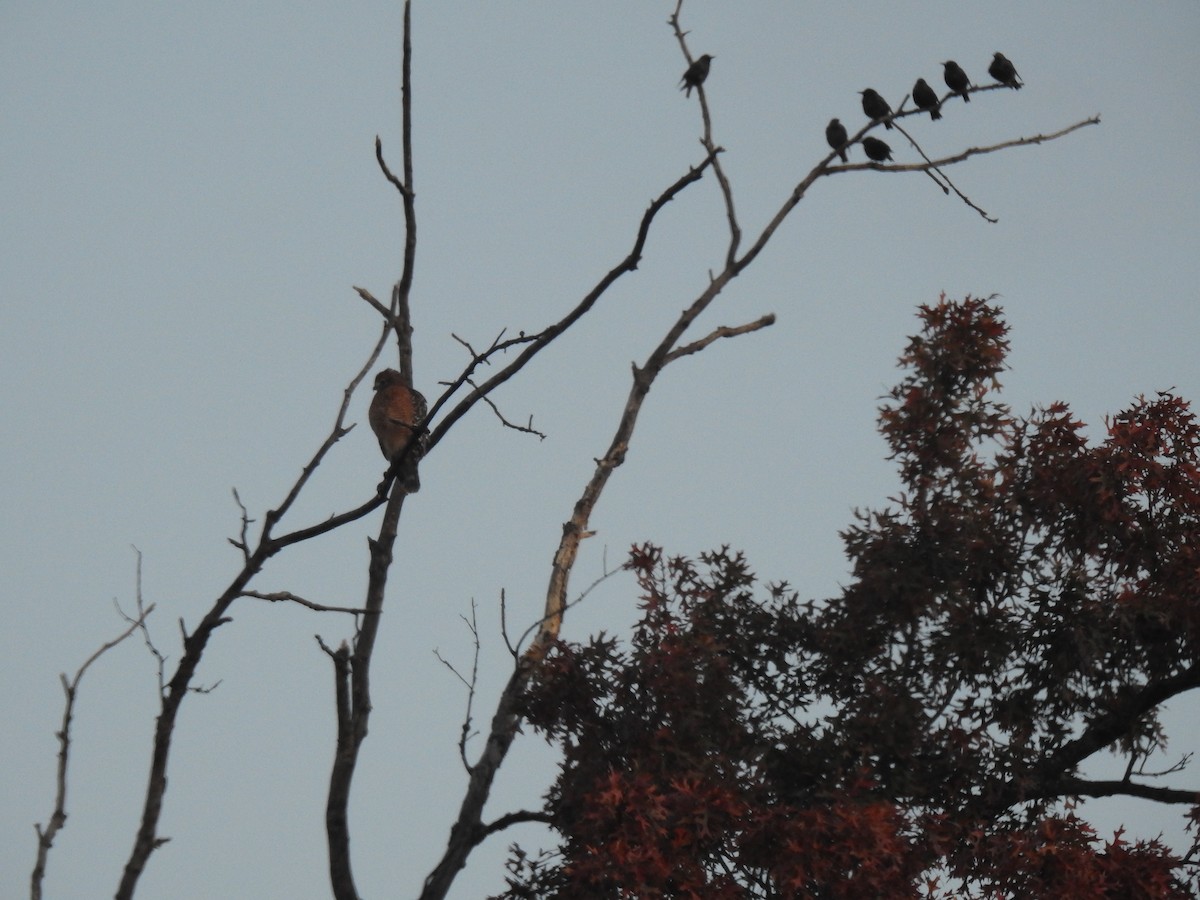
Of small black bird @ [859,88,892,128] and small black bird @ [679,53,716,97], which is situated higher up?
small black bird @ [859,88,892,128]

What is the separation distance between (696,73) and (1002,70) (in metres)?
2.32

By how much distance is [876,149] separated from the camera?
8031 millimetres

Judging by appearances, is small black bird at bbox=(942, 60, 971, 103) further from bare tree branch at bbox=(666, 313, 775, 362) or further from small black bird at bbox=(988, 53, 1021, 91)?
bare tree branch at bbox=(666, 313, 775, 362)

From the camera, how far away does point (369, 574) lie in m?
4.68

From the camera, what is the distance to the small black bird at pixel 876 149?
7957 millimetres

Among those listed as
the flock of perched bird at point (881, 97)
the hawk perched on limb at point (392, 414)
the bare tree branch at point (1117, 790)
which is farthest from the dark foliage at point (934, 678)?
the hawk perched on limb at point (392, 414)

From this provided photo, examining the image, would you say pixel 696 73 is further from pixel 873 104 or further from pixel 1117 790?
pixel 1117 790

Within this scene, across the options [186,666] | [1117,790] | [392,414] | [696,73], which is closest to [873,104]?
[696,73]

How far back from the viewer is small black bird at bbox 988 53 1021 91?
7254 mm

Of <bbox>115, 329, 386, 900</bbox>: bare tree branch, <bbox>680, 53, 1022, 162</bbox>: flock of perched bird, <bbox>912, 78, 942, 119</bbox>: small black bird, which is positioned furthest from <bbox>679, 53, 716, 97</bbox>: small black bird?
<bbox>115, 329, 386, 900</bbox>: bare tree branch

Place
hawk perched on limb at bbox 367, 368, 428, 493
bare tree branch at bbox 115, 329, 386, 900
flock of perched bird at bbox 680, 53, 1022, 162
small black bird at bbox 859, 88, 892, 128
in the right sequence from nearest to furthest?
1. bare tree branch at bbox 115, 329, 386, 900
2. flock of perched bird at bbox 680, 53, 1022, 162
3. small black bird at bbox 859, 88, 892, 128
4. hawk perched on limb at bbox 367, 368, 428, 493

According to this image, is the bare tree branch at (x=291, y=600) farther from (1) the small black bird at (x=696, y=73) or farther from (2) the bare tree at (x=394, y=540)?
(1) the small black bird at (x=696, y=73)

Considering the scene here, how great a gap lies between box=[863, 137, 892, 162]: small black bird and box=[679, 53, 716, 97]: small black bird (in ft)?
4.85

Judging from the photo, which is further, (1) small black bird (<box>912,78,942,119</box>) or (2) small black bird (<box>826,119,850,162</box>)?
(2) small black bird (<box>826,119,850,162</box>)
